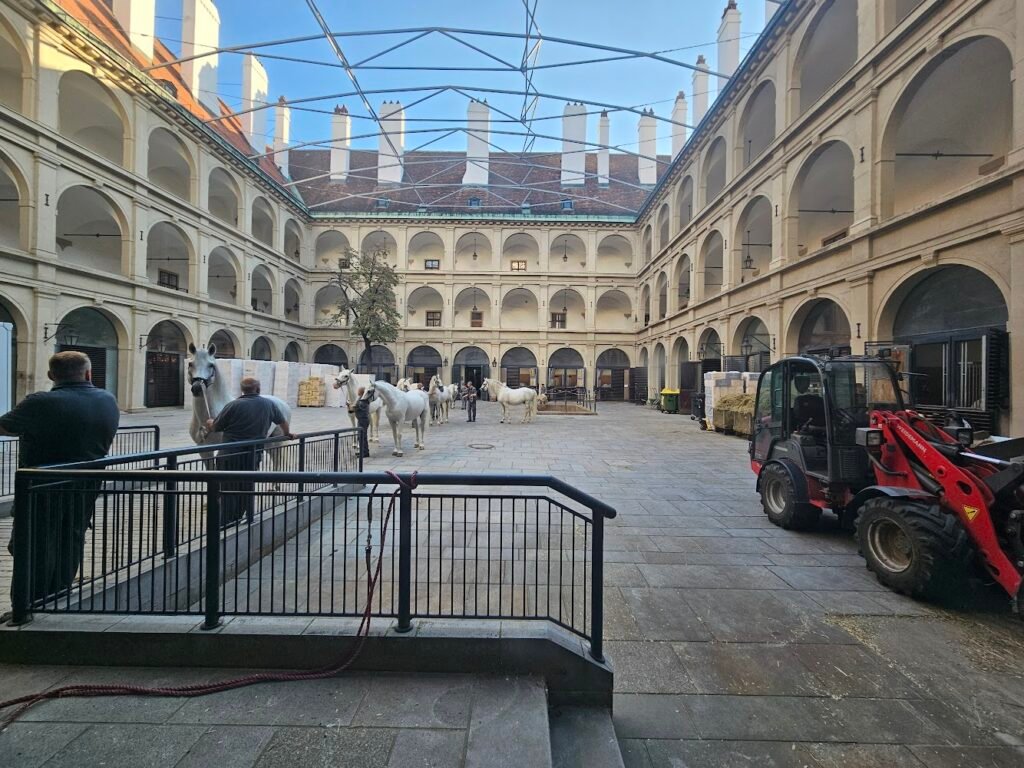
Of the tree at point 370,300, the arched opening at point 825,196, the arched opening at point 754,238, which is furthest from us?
the tree at point 370,300

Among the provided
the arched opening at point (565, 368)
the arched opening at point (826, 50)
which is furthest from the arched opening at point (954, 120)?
the arched opening at point (565, 368)

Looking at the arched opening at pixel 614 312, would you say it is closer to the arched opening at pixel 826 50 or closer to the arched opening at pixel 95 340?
the arched opening at pixel 826 50

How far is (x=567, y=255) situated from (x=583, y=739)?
40991 millimetres

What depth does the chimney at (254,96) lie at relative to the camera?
30125 mm

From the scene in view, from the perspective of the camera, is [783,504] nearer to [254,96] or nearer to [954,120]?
[954,120]

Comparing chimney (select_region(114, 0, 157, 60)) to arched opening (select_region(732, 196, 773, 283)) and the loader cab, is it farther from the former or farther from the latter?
the loader cab

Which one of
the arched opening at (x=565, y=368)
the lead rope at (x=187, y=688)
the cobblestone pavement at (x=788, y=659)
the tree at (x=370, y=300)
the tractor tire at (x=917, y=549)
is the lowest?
the cobblestone pavement at (x=788, y=659)

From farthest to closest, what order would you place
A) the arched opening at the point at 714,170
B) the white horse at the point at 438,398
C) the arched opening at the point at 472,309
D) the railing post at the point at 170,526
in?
the arched opening at the point at 472,309 → the arched opening at the point at 714,170 → the white horse at the point at 438,398 → the railing post at the point at 170,526

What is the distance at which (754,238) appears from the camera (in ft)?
79.4

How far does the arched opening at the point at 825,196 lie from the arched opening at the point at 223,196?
33232 millimetres

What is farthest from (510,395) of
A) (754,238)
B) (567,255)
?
(567,255)

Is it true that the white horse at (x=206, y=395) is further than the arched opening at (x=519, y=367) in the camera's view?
No

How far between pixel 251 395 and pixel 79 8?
28595mm

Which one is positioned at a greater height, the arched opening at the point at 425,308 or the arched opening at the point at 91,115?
the arched opening at the point at 91,115
